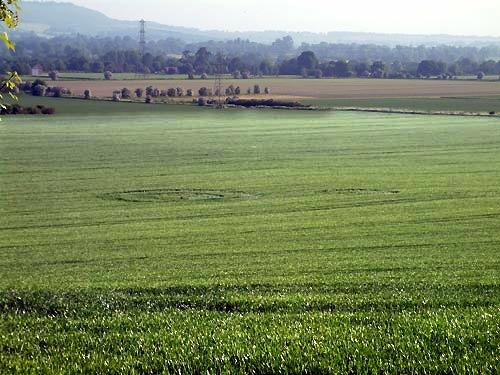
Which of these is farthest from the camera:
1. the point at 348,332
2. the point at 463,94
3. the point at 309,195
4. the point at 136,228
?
the point at 463,94

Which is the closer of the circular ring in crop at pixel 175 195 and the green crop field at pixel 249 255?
the green crop field at pixel 249 255

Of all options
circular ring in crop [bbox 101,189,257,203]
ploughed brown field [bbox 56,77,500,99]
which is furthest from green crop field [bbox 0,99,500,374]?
ploughed brown field [bbox 56,77,500,99]

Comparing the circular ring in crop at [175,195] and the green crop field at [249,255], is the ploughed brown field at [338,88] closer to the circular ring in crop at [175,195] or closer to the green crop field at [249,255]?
the green crop field at [249,255]

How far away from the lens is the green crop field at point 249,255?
964cm

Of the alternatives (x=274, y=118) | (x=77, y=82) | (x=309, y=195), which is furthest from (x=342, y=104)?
(x=309, y=195)

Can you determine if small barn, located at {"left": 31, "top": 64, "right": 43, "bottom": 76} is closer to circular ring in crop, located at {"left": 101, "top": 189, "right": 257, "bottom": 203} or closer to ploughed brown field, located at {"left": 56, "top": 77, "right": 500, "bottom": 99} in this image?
ploughed brown field, located at {"left": 56, "top": 77, "right": 500, "bottom": 99}

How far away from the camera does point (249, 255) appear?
A: 963 inches

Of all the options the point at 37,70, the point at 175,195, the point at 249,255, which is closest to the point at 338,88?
the point at 37,70

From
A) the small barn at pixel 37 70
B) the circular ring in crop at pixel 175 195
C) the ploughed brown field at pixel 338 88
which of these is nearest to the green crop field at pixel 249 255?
the circular ring in crop at pixel 175 195

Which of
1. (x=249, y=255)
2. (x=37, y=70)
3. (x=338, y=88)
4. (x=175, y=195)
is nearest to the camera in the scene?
(x=249, y=255)

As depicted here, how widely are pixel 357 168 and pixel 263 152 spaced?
12263mm

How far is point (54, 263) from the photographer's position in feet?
79.2

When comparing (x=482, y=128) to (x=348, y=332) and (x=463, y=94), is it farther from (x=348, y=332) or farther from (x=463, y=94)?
(x=348, y=332)

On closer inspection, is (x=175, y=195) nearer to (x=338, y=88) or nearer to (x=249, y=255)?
(x=249, y=255)
